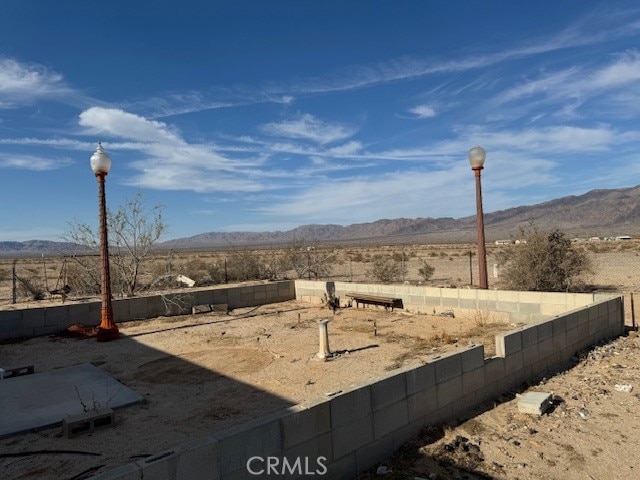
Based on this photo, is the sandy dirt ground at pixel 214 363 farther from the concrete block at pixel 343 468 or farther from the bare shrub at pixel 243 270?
the bare shrub at pixel 243 270

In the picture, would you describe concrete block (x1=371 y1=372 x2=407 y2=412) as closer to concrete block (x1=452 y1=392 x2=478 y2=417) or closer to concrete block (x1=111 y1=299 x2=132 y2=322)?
concrete block (x1=452 y1=392 x2=478 y2=417)

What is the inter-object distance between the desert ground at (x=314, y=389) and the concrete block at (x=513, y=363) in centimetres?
33

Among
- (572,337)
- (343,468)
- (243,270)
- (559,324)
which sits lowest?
(343,468)

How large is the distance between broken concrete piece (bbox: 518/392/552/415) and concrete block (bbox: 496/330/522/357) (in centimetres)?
75

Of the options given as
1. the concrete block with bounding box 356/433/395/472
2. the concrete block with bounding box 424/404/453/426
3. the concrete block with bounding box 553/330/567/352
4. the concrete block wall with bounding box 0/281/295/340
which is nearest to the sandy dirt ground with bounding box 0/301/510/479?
the concrete block wall with bounding box 0/281/295/340

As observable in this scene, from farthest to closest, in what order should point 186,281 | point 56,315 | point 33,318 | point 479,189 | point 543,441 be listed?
1. point 186,281
2. point 56,315
3. point 33,318
4. point 479,189
5. point 543,441

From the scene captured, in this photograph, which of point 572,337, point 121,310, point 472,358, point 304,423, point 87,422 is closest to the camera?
point 304,423

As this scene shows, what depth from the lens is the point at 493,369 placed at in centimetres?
713

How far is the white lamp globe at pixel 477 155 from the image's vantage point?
→ 41.7 ft

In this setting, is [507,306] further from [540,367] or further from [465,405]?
[465,405]

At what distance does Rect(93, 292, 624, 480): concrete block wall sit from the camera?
13.0 ft

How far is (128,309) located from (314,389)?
929 cm

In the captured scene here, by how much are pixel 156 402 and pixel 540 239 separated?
13.9 metres

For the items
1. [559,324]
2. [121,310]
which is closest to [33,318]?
[121,310]
